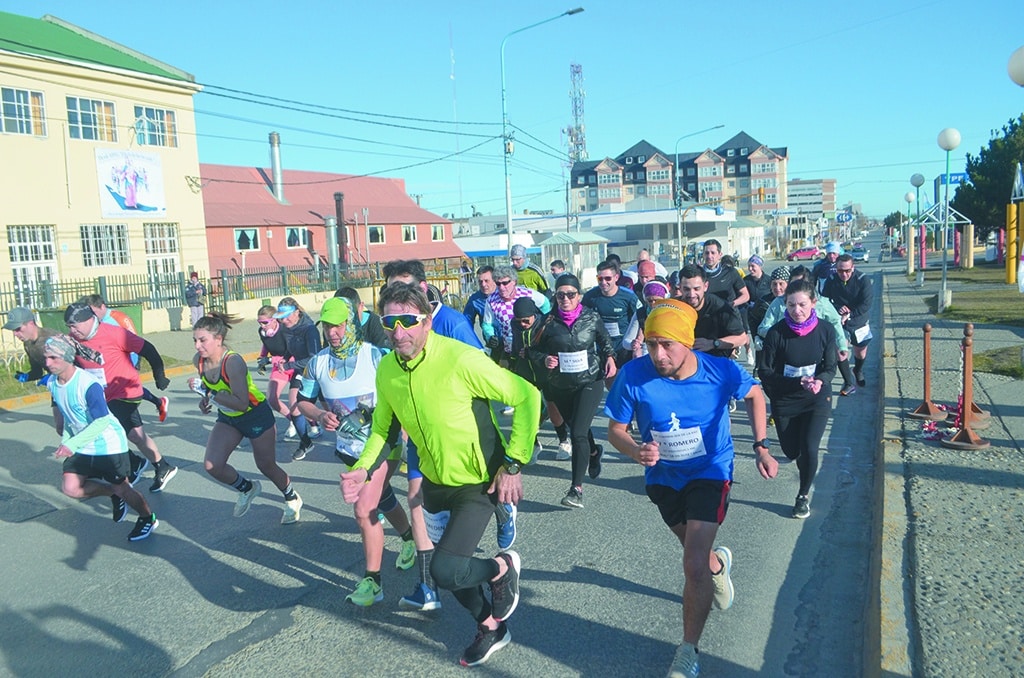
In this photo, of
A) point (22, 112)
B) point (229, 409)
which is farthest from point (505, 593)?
point (22, 112)

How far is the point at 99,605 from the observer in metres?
5.22

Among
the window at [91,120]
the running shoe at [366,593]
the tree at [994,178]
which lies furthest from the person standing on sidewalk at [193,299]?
the tree at [994,178]

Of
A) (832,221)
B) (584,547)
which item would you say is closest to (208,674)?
(584,547)

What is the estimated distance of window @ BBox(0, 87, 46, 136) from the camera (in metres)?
26.8

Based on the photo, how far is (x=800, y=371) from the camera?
646 cm

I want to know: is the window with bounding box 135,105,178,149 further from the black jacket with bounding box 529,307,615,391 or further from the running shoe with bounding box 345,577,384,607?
the running shoe with bounding box 345,577,384,607

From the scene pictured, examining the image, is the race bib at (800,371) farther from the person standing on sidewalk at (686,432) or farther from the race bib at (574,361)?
the person standing on sidewalk at (686,432)

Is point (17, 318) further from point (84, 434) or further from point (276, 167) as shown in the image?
point (276, 167)

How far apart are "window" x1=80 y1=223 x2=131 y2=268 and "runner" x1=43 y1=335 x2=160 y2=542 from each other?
26.0 metres

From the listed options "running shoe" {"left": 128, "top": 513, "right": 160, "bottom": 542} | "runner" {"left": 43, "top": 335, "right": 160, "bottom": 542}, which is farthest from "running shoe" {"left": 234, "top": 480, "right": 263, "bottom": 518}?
"runner" {"left": 43, "top": 335, "right": 160, "bottom": 542}

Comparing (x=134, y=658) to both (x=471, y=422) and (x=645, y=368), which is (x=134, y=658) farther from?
(x=645, y=368)

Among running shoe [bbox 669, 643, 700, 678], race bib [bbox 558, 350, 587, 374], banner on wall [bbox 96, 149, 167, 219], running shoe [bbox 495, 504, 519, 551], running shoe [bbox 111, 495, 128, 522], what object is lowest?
running shoe [bbox 669, 643, 700, 678]

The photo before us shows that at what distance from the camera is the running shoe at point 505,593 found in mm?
4344

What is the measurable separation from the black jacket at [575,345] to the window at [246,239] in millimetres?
39836
